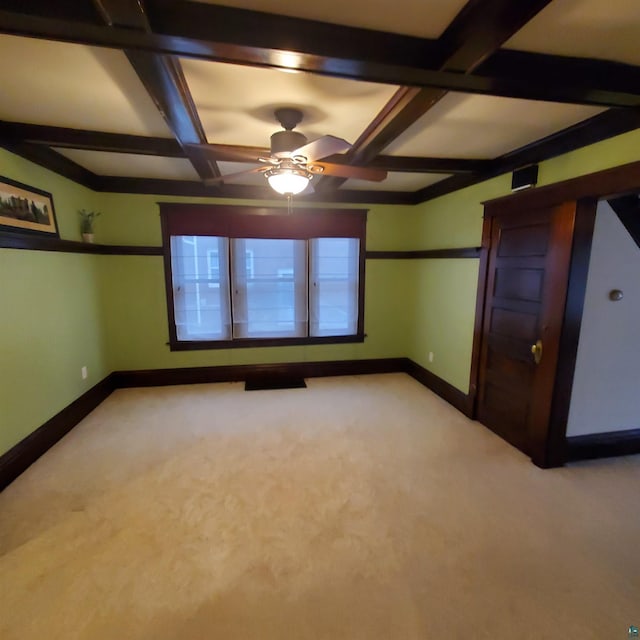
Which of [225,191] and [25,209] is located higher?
[225,191]

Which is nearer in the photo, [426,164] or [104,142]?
[104,142]

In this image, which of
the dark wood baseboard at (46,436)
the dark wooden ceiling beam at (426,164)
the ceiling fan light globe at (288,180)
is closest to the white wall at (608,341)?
the dark wooden ceiling beam at (426,164)

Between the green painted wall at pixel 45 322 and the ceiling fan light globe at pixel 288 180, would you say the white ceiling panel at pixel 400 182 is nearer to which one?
the ceiling fan light globe at pixel 288 180

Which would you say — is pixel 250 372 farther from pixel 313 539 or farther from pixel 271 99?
pixel 271 99

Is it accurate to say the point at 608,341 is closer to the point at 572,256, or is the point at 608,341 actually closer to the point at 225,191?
the point at 572,256

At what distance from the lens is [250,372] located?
4.28m

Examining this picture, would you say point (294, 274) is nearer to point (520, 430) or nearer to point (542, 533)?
point (520, 430)

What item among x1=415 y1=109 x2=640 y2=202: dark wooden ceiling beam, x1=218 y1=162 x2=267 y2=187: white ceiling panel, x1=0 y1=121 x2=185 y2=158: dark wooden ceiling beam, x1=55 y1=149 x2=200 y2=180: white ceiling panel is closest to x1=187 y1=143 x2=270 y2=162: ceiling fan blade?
x1=0 y1=121 x2=185 y2=158: dark wooden ceiling beam

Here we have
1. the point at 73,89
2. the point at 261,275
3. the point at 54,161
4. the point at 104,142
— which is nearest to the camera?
the point at 73,89

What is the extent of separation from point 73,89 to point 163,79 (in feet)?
2.05

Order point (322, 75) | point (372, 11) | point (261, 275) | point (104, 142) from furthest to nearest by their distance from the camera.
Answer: point (261, 275) < point (104, 142) < point (322, 75) < point (372, 11)

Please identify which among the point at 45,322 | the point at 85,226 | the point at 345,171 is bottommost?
the point at 45,322

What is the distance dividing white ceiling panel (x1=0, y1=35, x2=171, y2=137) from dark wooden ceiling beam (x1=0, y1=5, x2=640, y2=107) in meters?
0.26

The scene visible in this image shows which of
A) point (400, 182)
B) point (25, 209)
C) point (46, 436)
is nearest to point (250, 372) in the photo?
point (46, 436)
